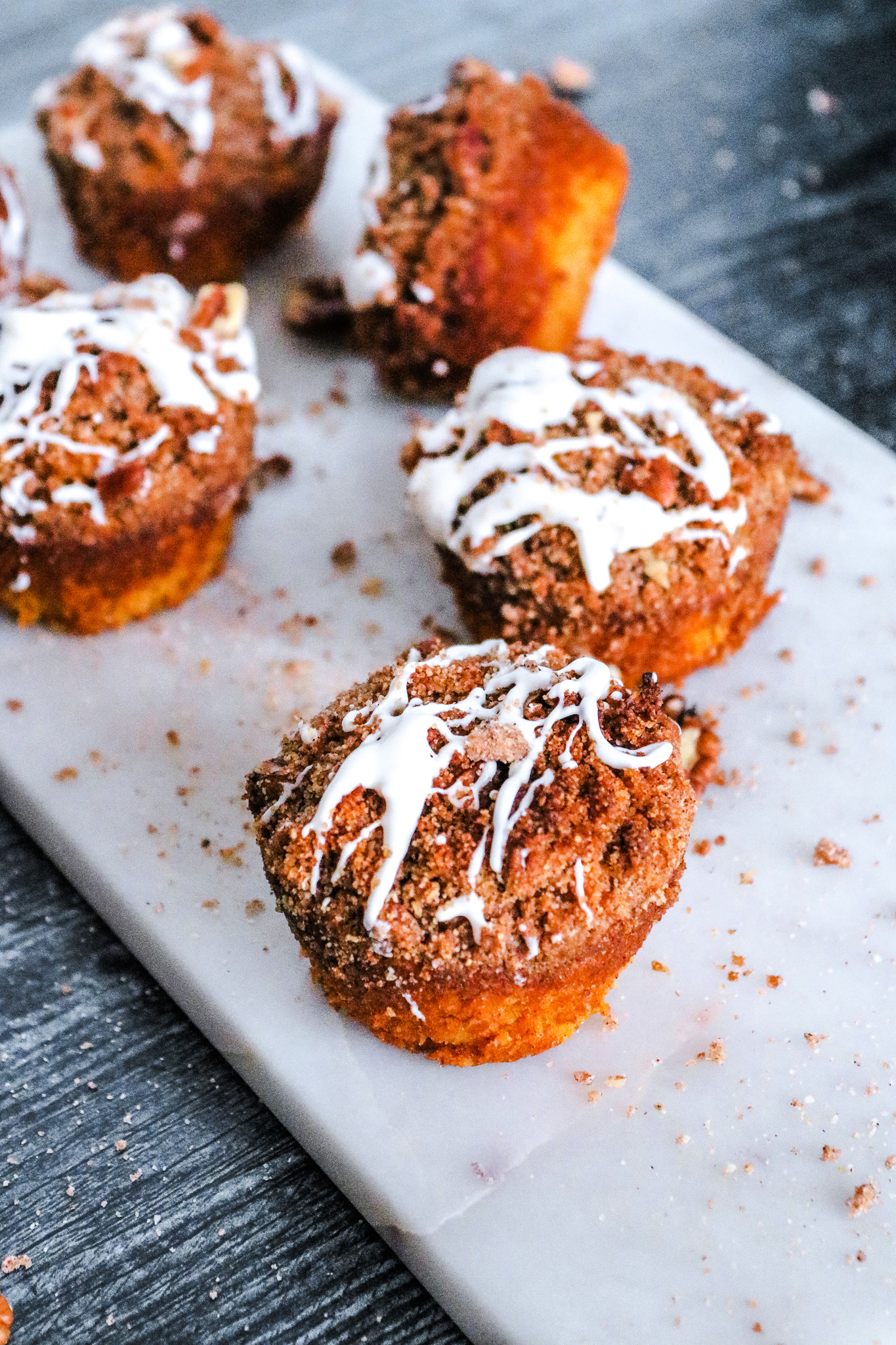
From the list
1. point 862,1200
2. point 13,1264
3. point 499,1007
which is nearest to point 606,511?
point 499,1007

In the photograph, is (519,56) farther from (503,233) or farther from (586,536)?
(586,536)

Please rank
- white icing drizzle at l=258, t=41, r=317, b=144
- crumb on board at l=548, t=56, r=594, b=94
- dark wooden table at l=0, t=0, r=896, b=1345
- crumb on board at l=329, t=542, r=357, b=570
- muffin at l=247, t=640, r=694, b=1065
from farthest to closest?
crumb on board at l=548, t=56, r=594, b=94, white icing drizzle at l=258, t=41, r=317, b=144, crumb on board at l=329, t=542, r=357, b=570, dark wooden table at l=0, t=0, r=896, b=1345, muffin at l=247, t=640, r=694, b=1065

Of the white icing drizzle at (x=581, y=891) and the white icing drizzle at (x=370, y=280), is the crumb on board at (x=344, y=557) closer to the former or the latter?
the white icing drizzle at (x=370, y=280)

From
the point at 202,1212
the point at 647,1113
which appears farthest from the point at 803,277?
the point at 202,1212

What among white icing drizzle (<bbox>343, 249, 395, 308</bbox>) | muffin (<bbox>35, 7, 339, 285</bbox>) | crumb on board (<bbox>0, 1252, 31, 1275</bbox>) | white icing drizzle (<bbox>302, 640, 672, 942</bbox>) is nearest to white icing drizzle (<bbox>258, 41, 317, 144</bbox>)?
muffin (<bbox>35, 7, 339, 285</bbox>)

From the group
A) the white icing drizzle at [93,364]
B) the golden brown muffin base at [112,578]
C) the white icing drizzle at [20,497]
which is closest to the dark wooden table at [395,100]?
the golden brown muffin base at [112,578]

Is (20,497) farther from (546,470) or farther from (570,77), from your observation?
(570,77)

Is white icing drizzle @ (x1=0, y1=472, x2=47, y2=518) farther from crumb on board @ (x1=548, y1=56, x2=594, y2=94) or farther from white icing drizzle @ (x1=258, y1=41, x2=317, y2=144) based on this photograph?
crumb on board @ (x1=548, y1=56, x2=594, y2=94)
